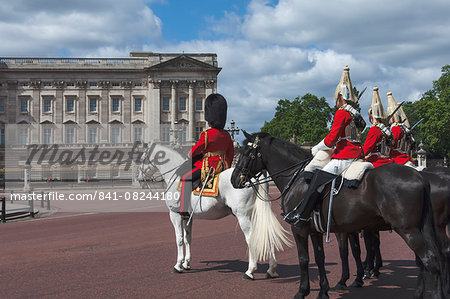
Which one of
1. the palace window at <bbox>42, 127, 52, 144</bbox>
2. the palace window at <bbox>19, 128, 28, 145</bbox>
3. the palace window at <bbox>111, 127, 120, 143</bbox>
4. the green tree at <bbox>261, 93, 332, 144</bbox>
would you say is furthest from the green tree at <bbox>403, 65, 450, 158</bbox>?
the palace window at <bbox>19, 128, 28, 145</bbox>

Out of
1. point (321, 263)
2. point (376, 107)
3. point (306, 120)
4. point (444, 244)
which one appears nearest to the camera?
point (444, 244)

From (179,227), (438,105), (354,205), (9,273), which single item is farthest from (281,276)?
(438,105)

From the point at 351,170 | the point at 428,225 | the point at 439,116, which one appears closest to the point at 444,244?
the point at 428,225

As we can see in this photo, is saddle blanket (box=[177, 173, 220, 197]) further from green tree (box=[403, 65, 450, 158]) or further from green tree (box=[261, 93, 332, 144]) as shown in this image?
green tree (box=[261, 93, 332, 144])

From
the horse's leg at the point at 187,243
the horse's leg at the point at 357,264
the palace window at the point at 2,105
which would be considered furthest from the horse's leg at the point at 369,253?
the palace window at the point at 2,105

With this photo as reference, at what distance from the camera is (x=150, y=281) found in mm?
7227

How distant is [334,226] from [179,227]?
3.29 m

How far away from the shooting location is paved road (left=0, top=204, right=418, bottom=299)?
660 centimetres

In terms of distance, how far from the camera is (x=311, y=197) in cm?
583

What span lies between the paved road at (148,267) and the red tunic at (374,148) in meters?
1.89

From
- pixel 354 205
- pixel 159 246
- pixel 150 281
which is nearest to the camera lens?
pixel 354 205

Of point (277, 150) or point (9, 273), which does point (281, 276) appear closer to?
point (277, 150)

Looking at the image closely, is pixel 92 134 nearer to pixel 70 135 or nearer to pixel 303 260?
pixel 70 135

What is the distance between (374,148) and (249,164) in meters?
2.53
